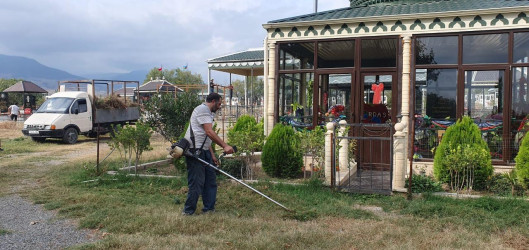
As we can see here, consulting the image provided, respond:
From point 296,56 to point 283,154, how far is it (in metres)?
2.62

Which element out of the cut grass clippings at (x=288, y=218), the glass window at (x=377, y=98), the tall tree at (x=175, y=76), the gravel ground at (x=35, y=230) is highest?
the tall tree at (x=175, y=76)

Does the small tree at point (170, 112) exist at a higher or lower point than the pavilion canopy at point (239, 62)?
lower

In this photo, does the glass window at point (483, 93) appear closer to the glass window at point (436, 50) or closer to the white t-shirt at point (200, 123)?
the glass window at point (436, 50)

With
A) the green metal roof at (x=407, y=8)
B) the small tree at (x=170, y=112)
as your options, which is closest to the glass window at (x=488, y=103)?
the green metal roof at (x=407, y=8)

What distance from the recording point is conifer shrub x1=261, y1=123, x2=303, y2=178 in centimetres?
828

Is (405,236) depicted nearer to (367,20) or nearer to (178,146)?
(178,146)

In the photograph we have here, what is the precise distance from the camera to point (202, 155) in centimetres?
589

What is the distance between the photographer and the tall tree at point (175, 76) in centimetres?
6950

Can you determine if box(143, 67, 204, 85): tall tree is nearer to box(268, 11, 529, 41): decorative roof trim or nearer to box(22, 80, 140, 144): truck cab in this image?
box(22, 80, 140, 144): truck cab

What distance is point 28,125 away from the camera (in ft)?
53.6

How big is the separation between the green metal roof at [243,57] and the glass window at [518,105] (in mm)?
11698

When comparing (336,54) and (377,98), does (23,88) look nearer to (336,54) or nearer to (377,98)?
(336,54)

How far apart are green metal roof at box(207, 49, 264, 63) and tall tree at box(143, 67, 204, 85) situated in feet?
161

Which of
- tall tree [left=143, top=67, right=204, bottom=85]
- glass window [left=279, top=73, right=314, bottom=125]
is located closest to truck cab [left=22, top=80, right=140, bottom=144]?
glass window [left=279, top=73, right=314, bottom=125]
